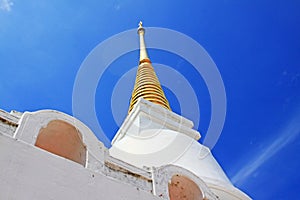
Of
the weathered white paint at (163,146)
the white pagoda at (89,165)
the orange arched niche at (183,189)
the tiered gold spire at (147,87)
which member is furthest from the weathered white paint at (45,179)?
the tiered gold spire at (147,87)

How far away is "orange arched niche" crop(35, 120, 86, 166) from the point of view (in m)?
6.77

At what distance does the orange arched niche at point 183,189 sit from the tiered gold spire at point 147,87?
22.0ft

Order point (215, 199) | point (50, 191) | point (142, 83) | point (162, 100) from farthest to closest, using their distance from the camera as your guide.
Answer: point (142, 83) → point (162, 100) → point (215, 199) → point (50, 191)

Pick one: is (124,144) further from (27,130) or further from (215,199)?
(27,130)

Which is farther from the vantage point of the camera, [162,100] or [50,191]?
[162,100]

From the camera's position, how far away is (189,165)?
10289 millimetres

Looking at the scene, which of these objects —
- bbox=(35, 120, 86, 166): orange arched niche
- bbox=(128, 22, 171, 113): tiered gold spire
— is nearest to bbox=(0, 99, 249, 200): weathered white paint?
bbox=(35, 120, 86, 166): orange arched niche

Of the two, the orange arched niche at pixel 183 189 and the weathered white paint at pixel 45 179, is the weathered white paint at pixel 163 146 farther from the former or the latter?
the weathered white paint at pixel 45 179

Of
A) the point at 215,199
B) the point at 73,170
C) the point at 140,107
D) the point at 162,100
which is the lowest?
the point at 73,170

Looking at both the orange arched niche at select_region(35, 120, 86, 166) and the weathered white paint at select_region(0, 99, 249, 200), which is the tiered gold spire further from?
the orange arched niche at select_region(35, 120, 86, 166)

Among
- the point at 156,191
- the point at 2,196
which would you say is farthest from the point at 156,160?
the point at 2,196

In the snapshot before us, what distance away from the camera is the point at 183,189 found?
7.54 meters

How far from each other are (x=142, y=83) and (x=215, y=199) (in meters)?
9.35

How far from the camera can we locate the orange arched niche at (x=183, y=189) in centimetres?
732
